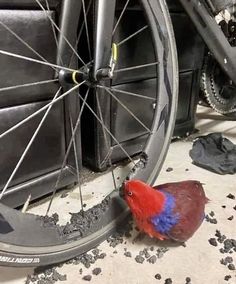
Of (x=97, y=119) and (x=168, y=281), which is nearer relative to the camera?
(x=168, y=281)

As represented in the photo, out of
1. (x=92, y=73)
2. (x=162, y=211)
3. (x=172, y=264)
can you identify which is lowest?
(x=172, y=264)

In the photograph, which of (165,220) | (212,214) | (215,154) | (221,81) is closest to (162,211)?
(165,220)

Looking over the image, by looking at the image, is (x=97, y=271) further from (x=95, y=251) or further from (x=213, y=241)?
(x=213, y=241)

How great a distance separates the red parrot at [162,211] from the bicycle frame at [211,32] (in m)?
0.53

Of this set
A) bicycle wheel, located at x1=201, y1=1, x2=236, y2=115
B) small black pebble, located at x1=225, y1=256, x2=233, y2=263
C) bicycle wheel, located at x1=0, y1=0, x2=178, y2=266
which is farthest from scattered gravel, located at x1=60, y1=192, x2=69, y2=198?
bicycle wheel, located at x1=201, y1=1, x2=236, y2=115

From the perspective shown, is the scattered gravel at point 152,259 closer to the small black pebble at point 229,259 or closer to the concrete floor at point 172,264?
the concrete floor at point 172,264

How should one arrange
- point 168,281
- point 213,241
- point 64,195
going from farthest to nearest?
point 64,195 < point 213,241 < point 168,281

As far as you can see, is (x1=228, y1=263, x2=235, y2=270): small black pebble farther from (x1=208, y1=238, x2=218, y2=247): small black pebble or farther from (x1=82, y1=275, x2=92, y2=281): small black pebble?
(x1=82, y1=275, x2=92, y2=281): small black pebble

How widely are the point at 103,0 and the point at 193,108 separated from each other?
0.74 metres

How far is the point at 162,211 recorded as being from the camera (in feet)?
2.21

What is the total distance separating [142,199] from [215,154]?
0.55m

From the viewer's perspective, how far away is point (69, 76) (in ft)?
2.35

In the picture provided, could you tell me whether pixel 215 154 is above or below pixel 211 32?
below

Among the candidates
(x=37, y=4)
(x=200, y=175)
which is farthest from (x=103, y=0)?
(x=200, y=175)
